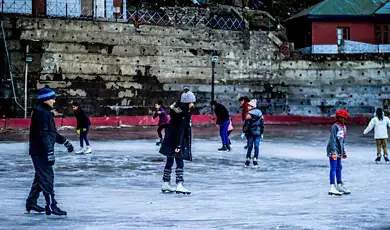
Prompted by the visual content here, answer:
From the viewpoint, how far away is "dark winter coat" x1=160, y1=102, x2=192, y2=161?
472 inches

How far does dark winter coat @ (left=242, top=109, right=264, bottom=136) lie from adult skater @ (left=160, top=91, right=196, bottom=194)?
17.5ft

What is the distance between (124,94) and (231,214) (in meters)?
29.4

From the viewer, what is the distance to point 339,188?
12281mm

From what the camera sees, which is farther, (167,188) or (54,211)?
(167,188)

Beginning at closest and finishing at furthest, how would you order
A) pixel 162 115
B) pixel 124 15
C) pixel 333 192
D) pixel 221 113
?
pixel 333 192, pixel 221 113, pixel 162 115, pixel 124 15

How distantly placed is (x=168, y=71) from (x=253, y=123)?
2328 centimetres

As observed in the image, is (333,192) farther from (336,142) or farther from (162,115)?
(162,115)

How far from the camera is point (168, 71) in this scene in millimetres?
40281

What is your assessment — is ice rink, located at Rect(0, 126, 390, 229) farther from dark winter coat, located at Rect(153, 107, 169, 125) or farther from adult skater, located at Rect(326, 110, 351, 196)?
dark winter coat, located at Rect(153, 107, 169, 125)

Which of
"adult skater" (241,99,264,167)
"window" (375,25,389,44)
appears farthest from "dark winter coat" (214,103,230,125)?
"window" (375,25,389,44)

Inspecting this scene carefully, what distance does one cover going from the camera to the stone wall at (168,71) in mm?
37000

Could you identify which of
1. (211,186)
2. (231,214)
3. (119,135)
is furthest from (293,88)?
(231,214)

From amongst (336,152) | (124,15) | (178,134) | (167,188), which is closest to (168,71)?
(124,15)

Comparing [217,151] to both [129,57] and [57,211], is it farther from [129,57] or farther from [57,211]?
[129,57]
